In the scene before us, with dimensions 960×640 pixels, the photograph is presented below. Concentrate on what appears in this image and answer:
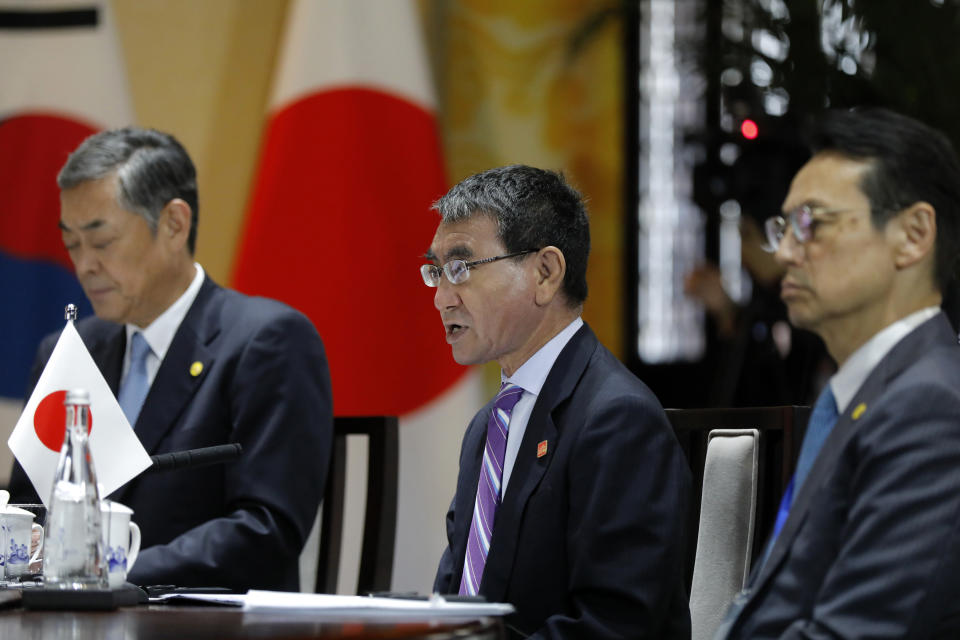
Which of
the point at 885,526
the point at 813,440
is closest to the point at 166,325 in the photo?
the point at 813,440

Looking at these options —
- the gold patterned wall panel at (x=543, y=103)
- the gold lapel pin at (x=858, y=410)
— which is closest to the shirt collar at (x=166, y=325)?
the gold lapel pin at (x=858, y=410)

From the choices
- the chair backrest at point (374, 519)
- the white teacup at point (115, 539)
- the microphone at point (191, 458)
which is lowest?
the chair backrest at point (374, 519)

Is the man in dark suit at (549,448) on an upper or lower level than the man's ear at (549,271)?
lower

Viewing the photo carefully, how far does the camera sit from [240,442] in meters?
2.54

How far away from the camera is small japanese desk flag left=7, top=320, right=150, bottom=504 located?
188 cm

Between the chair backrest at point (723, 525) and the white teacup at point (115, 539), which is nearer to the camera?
the white teacup at point (115, 539)

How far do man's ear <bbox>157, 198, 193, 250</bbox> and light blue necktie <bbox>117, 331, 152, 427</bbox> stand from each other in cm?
24

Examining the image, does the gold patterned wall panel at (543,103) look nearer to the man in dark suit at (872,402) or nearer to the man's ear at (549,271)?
the man's ear at (549,271)

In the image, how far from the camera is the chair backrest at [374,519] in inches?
102

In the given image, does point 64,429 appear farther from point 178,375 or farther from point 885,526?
point 885,526

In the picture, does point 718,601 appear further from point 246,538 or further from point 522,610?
point 246,538

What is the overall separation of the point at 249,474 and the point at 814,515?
4.42 ft

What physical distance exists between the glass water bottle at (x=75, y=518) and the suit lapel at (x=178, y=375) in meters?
0.94

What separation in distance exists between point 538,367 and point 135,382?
1.09 meters
